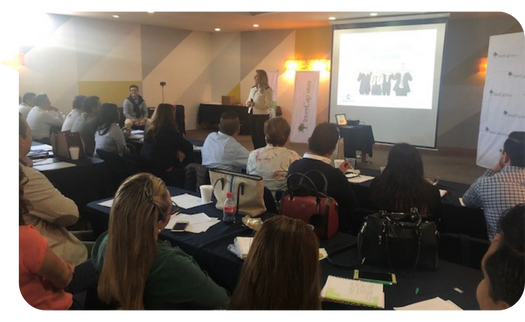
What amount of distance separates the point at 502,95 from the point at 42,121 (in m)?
6.24

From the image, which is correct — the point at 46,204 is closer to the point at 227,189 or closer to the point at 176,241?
the point at 176,241

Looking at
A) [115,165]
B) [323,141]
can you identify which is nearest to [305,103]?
[115,165]

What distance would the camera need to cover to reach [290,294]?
1118 millimetres

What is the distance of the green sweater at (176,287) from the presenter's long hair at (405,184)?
129cm

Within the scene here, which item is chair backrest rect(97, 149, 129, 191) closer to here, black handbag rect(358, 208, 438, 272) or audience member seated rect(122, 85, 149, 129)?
black handbag rect(358, 208, 438, 272)

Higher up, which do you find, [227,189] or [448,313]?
[227,189]

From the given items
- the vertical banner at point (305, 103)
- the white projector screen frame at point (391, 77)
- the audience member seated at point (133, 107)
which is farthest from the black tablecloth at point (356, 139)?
the audience member seated at point (133, 107)

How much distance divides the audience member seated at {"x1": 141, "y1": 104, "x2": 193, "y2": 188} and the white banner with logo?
429 cm

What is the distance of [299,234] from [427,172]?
601cm

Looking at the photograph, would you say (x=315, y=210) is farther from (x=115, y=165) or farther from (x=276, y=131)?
(x=115, y=165)

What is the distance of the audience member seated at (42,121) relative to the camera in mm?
5637

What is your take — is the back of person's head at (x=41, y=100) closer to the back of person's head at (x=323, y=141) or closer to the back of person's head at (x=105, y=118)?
the back of person's head at (x=105, y=118)
